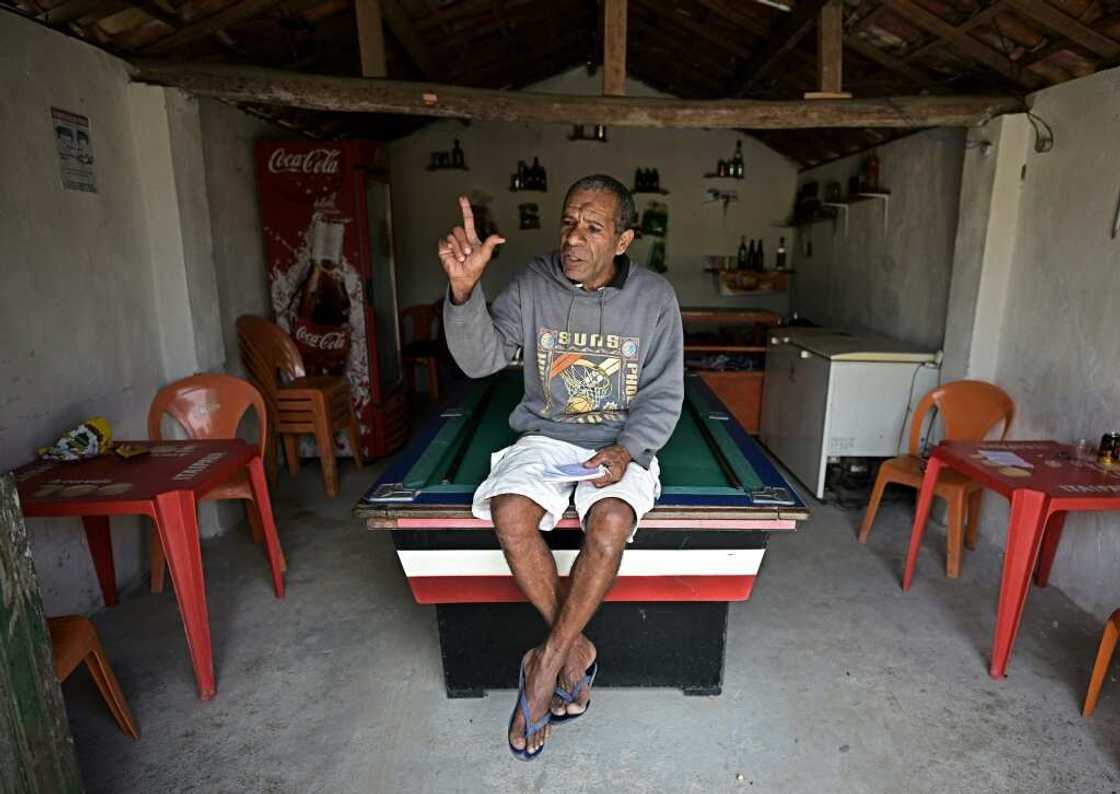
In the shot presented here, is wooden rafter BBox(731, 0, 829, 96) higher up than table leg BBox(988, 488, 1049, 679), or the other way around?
wooden rafter BBox(731, 0, 829, 96)

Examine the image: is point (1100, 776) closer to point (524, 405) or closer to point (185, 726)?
point (524, 405)

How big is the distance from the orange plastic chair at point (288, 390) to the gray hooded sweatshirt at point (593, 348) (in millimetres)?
2212

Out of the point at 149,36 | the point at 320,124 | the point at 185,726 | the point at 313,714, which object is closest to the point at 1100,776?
the point at 313,714

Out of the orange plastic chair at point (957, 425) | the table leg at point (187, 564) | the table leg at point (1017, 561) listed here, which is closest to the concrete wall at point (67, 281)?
the table leg at point (187, 564)

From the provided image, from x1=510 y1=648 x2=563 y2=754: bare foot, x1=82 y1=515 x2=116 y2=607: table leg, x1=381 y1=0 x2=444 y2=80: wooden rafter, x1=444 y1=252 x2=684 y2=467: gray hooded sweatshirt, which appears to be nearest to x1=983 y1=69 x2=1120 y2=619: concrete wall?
x1=444 y1=252 x2=684 y2=467: gray hooded sweatshirt

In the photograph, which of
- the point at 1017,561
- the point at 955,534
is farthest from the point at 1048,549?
the point at 1017,561

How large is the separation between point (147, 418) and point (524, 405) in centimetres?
200

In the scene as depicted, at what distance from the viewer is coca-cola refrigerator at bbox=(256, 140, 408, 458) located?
14.0 ft

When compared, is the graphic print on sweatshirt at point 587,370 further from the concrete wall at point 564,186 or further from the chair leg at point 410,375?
the concrete wall at point 564,186

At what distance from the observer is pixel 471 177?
6930 millimetres

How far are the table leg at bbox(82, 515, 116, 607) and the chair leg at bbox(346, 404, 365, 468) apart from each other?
69.7 inches

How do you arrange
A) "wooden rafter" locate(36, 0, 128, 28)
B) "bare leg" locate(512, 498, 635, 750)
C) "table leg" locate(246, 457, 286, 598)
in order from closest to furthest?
"bare leg" locate(512, 498, 635, 750), "wooden rafter" locate(36, 0, 128, 28), "table leg" locate(246, 457, 286, 598)

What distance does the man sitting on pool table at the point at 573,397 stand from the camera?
185cm

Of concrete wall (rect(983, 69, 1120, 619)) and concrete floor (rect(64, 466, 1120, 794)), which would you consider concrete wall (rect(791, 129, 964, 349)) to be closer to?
concrete wall (rect(983, 69, 1120, 619))
